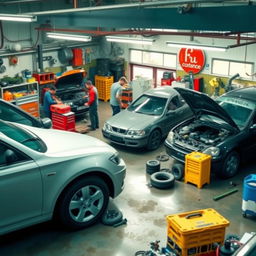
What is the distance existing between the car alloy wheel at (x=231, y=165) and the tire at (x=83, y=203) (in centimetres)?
287

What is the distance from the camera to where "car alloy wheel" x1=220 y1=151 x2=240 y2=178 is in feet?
25.0

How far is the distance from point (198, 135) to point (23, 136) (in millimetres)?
4015

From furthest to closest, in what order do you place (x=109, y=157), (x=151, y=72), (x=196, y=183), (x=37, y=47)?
(x=151, y=72) < (x=37, y=47) < (x=196, y=183) < (x=109, y=157)

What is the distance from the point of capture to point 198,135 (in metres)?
8.12

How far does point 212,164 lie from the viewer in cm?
750

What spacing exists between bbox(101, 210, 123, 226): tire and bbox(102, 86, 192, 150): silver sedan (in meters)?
3.08

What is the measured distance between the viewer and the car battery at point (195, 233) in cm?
474

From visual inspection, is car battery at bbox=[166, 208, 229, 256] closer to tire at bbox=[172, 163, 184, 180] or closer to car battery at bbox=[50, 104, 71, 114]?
tire at bbox=[172, 163, 184, 180]

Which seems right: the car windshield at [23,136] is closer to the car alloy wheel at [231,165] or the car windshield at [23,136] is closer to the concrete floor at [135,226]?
the concrete floor at [135,226]

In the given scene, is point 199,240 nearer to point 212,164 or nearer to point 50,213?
point 50,213

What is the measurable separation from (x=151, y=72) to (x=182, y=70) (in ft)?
4.90

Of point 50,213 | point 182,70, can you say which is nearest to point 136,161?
point 50,213

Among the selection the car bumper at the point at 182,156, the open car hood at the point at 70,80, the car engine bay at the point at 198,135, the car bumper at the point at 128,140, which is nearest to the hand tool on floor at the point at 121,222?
the car bumper at the point at 182,156

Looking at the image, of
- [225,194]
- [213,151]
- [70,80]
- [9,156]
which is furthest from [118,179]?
[70,80]
